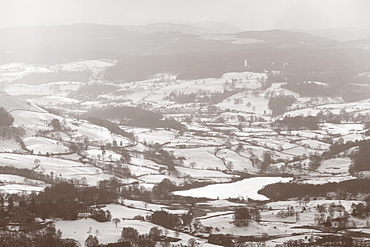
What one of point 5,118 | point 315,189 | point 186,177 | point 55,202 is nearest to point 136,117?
point 5,118

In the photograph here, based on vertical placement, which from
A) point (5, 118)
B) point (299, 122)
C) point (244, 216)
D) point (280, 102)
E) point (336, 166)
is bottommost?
point (336, 166)

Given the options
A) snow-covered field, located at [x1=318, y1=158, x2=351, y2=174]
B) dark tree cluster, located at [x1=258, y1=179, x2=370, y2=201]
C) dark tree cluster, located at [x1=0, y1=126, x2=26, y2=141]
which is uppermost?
dark tree cluster, located at [x1=0, y1=126, x2=26, y2=141]

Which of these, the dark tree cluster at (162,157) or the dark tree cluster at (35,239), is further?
the dark tree cluster at (162,157)

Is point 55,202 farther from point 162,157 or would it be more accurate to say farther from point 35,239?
point 162,157

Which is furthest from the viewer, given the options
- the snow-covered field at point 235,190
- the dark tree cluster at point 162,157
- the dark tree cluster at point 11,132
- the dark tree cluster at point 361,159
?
the dark tree cluster at point 11,132

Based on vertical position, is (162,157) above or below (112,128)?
below

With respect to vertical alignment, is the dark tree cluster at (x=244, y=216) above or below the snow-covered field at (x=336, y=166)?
above

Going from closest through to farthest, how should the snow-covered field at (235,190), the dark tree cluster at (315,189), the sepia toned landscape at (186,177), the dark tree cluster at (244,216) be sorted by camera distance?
the sepia toned landscape at (186,177) → the dark tree cluster at (244,216) → the dark tree cluster at (315,189) → the snow-covered field at (235,190)

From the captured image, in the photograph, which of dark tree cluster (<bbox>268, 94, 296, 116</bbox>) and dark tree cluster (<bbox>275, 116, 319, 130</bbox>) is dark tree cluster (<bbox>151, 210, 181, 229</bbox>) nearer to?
dark tree cluster (<bbox>275, 116, 319, 130</bbox>)

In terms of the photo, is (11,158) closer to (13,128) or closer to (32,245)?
(13,128)

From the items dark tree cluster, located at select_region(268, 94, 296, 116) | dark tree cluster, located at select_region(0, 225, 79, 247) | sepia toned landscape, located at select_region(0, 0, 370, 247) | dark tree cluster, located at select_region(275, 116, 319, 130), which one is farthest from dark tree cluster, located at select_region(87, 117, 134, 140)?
dark tree cluster, located at select_region(0, 225, 79, 247)

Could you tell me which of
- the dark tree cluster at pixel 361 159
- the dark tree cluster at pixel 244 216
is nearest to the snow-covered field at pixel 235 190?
the dark tree cluster at pixel 361 159

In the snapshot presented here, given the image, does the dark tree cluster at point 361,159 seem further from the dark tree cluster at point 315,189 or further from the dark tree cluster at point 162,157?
the dark tree cluster at point 162,157

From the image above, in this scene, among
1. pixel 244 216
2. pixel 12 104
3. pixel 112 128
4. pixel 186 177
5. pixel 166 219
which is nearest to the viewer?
pixel 244 216
